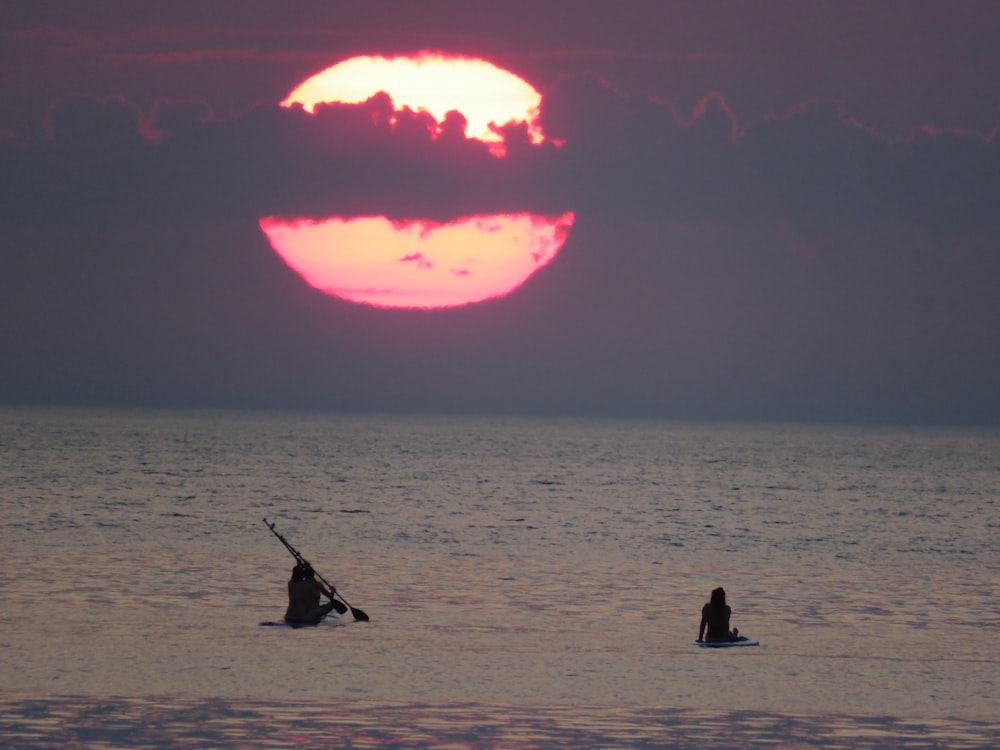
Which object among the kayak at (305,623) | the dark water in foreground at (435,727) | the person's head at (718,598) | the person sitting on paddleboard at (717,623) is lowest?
the kayak at (305,623)

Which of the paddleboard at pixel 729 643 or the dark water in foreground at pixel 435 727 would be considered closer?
the dark water in foreground at pixel 435 727

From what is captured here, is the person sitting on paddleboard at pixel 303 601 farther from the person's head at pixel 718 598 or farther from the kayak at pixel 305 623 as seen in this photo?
the person's head at pixel 718 598

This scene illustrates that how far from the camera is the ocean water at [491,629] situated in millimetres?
18859

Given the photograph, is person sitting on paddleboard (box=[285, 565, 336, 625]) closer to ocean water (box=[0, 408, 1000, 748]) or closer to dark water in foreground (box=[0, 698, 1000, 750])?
ocean water (box=[0, 408, 1000, 748])

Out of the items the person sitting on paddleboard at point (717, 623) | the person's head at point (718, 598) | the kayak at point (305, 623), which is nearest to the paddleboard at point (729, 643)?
the person sitting on paddleboard at point (717, 623)

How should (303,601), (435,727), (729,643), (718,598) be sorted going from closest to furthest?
(435,727), (718,598), (729,643), (303,601)

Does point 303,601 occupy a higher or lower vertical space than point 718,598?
lower

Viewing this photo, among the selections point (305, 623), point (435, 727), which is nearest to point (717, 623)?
point (305, 623)

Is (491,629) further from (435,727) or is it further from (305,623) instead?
(435,727)

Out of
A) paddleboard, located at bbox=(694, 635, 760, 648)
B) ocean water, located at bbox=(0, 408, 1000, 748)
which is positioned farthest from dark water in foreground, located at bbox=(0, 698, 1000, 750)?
paddleboard, located at bbox=(694, 635, 760, 648)

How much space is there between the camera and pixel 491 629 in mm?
28812

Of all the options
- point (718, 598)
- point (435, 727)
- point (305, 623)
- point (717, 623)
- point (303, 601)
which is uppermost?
point (718, 598)

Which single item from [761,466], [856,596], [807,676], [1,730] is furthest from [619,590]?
[761,466]

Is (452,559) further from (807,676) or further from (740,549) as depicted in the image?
(807,676)
